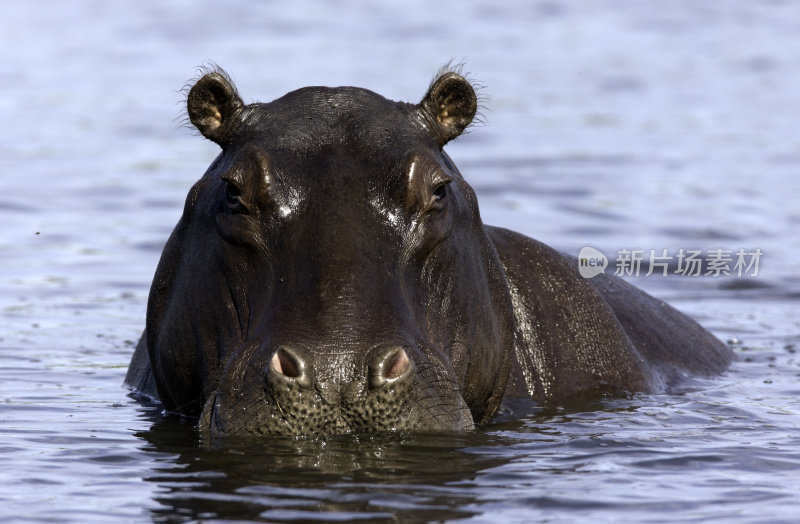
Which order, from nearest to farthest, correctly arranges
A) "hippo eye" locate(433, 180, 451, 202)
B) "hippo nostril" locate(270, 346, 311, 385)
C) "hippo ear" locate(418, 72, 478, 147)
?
"hippo nostril" locate(270, 346, 311, 385) → "hippo eye" locate(433, 180, 451, 202) → "hippo ear" locate(418, 72, 478, 147)

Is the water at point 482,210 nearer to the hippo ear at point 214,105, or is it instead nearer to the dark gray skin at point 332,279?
the dark gray skin at point 332,279

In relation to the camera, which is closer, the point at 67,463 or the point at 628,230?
the point at 67,463

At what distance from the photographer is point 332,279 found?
7.29 metres

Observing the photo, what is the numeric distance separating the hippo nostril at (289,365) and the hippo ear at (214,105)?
→ 1907 mm

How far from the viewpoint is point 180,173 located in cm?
2209

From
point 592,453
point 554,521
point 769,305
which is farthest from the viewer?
point 769,305

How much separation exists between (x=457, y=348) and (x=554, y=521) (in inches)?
71.3

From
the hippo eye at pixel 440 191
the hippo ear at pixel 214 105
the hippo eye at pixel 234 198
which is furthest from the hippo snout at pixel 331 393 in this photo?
the hippo ear at pixel 214 105

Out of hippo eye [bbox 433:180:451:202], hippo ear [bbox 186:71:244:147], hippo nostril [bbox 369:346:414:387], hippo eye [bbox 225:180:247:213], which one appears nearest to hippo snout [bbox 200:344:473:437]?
hippo nostril [bbox 369:346:414:387]

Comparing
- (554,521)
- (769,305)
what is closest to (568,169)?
(769,305)

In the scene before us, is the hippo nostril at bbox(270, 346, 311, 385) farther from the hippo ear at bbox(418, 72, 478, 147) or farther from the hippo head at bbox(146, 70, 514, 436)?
the hippo ear at bbox(418, 72, 478, 147)

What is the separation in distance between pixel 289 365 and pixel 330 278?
0.56 metres

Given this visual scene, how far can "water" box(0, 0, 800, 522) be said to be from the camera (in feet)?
23.0

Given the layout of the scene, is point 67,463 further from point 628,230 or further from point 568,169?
point 568,169
